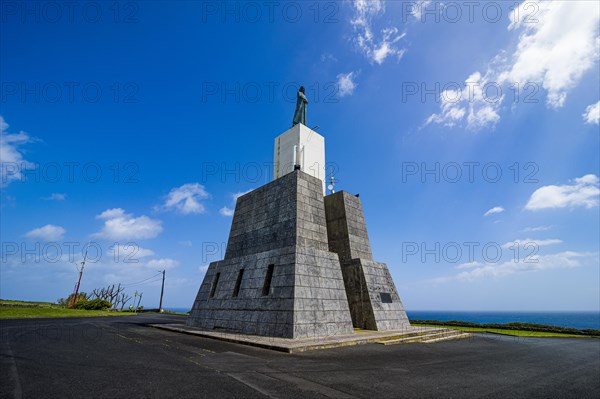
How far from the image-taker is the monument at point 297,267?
12.9 metres

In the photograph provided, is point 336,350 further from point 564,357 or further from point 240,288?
point 564,357

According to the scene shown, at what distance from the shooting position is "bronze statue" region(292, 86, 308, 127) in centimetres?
2223

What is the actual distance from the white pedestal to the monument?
0.07 metres

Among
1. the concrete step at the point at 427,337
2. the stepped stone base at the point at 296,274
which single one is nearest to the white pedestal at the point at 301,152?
the stepped stone base at the point at 296,274

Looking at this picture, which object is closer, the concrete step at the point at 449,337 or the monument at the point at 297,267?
the monument at the point at 297,267

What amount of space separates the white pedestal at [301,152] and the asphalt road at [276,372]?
1279 cm

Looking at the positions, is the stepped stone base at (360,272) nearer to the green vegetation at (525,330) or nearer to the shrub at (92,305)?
the green vegetation at (525,330)

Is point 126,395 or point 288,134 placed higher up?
point 288,134

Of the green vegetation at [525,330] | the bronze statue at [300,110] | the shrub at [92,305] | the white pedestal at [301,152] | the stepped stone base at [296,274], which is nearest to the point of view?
the stepped stone base at [296,274]

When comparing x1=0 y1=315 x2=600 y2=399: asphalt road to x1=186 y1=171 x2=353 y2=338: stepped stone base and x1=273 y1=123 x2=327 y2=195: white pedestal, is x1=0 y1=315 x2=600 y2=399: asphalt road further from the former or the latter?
x1=273 y1=123 x2=327 y2=195: white pedestal

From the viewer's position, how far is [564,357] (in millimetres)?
10664

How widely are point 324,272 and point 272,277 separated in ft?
8.39

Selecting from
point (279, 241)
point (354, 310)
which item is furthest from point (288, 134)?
point (354, 310)

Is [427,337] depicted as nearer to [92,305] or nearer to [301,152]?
[301,152]
